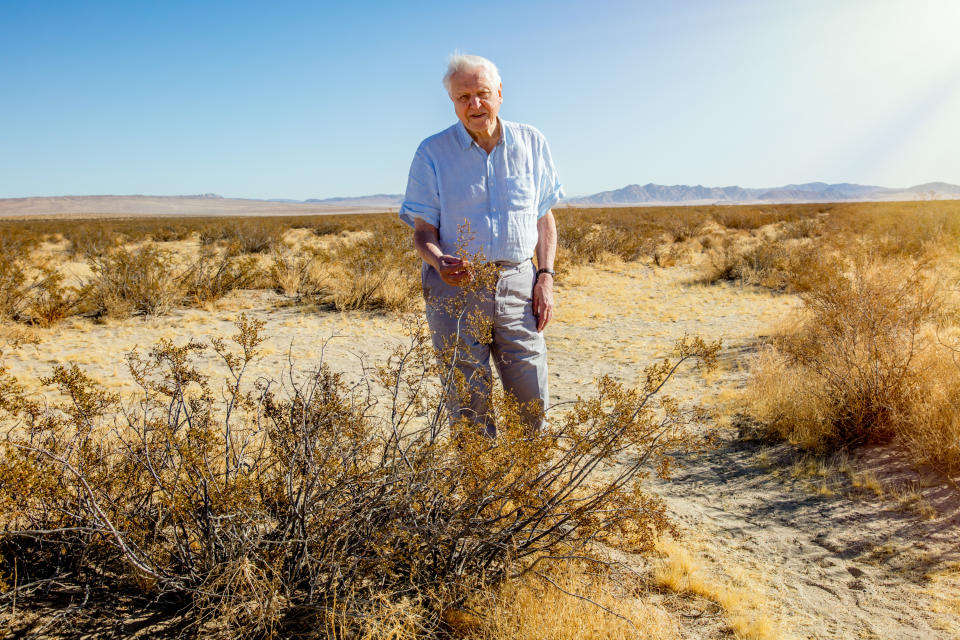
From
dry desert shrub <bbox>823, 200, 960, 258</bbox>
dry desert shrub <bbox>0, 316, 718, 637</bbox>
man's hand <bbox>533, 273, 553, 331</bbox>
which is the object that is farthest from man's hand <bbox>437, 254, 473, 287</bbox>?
dry desert shrub <bbox>823, 200, 960, 258</bbox>

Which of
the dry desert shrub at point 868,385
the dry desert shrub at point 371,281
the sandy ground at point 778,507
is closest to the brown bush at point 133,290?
the sandy ground at point 778,507

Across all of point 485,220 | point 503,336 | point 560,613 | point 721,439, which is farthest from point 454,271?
point 721,439

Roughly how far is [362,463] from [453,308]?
644mm

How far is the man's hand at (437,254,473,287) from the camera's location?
194 centimetres

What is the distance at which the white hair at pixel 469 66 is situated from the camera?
79.9 inches

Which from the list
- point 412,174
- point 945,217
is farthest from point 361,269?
point 945,217

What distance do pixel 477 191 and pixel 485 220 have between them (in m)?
0.12

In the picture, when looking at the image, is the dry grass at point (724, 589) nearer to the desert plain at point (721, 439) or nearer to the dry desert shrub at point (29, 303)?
the desert plain at point (721, 439)

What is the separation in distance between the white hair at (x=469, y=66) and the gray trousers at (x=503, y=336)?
700 millimetres

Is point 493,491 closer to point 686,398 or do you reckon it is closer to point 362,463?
point 362,463

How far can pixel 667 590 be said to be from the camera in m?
2.14

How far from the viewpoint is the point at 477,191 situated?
2.16 meters

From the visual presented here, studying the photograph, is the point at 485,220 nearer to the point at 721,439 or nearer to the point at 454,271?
the point at 454,271

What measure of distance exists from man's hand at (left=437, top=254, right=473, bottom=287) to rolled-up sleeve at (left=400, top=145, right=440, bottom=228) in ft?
0.96
